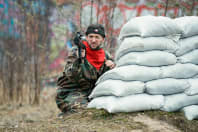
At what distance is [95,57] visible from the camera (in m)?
2.42

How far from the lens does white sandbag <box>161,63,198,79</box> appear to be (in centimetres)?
193

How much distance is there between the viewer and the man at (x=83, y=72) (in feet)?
7.72

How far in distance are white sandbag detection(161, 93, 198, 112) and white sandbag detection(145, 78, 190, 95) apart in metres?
0.04

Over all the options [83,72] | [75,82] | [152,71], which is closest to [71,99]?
[75,82]

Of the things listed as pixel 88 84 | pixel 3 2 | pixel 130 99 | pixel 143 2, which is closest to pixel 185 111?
pixel 130 99

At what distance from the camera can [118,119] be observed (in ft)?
5.57

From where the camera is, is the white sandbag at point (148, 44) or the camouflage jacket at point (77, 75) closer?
the white sandbag at point (148, 44)

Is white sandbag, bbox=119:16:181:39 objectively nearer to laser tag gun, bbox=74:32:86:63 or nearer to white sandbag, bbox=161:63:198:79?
white sandbag, bbox=161:63:198:79

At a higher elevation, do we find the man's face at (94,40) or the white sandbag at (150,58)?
the man's face at (94,40)

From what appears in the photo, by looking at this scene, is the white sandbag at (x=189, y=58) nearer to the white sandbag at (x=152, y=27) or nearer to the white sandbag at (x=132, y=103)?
the white sandbag at (x=152, y=27)

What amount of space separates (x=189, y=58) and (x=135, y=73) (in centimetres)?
57

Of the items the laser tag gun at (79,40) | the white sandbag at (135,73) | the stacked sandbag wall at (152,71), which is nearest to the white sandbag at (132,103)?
the stacked sandbag wall at (152,71)

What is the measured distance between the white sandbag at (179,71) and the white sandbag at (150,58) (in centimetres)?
5

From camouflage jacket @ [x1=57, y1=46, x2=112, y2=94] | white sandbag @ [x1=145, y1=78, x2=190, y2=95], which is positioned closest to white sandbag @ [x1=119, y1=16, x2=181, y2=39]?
white sandbag @ [x1=145, y1=78, x2=190, y2=95]
